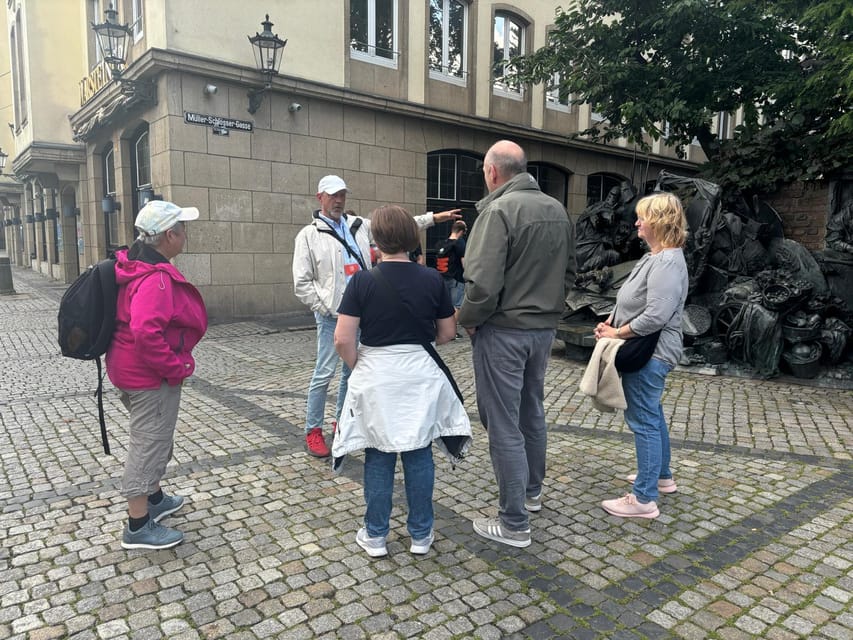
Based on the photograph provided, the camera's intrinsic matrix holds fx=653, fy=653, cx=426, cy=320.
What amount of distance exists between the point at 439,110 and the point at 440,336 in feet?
38.2

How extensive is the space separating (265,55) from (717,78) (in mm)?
7145

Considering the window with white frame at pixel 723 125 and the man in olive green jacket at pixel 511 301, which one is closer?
the man in olive green jacket at pixel 511 301

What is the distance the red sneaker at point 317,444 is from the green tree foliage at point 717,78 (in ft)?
24.0

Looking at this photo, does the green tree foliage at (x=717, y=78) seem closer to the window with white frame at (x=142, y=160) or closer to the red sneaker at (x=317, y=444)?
the red sneaker at (x=317, y=444)

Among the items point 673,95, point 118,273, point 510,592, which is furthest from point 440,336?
point 673,95

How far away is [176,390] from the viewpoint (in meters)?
3.22

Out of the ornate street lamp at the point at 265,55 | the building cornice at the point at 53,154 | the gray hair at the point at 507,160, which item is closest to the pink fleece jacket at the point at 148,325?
the gray hair at the point at 507,160

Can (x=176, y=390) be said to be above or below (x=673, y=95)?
below

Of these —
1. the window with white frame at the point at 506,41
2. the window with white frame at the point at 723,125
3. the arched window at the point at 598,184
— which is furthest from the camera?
the window with white frame at the point at 723,125

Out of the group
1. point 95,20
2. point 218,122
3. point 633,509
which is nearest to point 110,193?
point 95,20

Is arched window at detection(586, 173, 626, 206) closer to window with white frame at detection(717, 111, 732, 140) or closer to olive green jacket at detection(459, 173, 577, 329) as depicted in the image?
window with white frame at detection(717, 111, 732, 140)

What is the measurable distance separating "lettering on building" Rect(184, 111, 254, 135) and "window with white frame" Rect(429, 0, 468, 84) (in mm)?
4766

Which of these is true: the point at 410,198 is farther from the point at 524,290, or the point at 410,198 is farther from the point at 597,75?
the point at 524,290

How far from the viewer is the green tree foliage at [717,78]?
29.4 feet
